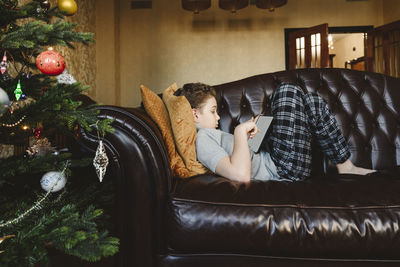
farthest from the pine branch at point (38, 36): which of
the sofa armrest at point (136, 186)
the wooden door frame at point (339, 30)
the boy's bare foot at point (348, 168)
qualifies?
the wooden door frame at point (339, 30)

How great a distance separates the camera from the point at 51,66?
0.99 m

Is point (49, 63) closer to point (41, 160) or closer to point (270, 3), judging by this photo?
point (41, 160)

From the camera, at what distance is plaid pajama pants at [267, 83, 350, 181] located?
1294 mm

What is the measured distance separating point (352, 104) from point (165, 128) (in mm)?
1228

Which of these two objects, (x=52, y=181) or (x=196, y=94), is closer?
(x=52, y=181)

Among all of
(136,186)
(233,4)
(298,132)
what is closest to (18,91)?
(136,186)

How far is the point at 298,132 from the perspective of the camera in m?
1.31

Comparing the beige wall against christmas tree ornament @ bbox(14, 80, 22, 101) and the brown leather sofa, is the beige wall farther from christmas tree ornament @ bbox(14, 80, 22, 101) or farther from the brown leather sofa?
christmas tree ornament @ bbox(14, 80, 22, 101)

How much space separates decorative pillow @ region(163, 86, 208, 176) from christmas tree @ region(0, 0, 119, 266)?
1.17 ft

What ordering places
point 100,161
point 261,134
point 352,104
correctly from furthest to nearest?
point 352,104
point 261,134
point 100,161

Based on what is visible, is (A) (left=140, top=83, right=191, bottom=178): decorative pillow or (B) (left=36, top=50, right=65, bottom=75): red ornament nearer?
(B) (left=36, top=50, right=65, bottom=75): red ornament

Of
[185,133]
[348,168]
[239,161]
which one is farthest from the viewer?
[348,168]

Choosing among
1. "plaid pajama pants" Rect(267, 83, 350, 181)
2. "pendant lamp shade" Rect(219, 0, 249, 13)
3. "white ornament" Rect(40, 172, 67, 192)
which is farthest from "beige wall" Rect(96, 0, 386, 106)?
"white ornament" Rect(40, 172, 67, 192)

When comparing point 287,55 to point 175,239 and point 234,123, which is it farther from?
point 175,239
